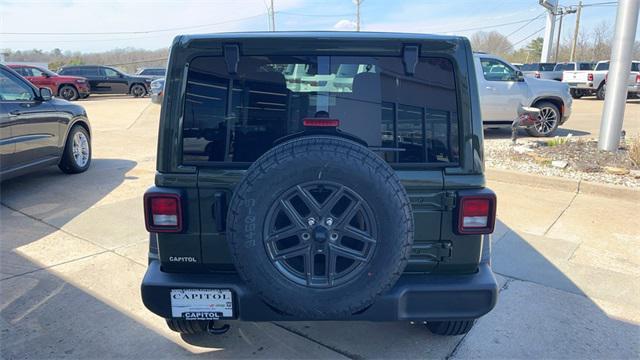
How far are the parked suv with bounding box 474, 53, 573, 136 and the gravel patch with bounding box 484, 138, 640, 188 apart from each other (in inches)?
67.8

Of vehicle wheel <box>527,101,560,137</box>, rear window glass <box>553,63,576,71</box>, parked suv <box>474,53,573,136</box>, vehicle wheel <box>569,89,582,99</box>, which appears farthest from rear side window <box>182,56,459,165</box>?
rear window glass <box>553,63,576,71</box>

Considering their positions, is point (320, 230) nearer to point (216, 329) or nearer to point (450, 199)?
point (450, 199)

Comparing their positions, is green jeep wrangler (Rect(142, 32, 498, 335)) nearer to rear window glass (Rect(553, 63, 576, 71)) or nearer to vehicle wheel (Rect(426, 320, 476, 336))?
vehicle wheel (Rect(426, 320, 476, 336))

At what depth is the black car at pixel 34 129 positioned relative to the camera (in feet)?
17.3

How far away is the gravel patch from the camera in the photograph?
6234 millimetres

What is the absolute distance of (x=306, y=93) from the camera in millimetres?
2266

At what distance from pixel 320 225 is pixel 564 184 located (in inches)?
208

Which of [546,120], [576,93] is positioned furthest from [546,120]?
[576,93]

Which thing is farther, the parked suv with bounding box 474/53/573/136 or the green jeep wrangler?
the parked suv with bounding box 474/53/573/136

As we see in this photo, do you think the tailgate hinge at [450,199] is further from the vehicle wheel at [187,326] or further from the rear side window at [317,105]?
the vehicle wheel at [187,326]

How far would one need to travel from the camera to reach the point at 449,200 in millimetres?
2260

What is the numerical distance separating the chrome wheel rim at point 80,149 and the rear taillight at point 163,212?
537cm

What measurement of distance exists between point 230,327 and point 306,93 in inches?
64.6

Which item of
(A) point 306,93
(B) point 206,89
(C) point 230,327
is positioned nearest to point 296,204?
(A) point 306,93
